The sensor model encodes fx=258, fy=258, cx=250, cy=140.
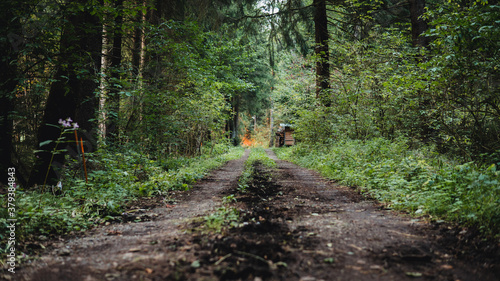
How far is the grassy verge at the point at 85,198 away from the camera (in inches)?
117

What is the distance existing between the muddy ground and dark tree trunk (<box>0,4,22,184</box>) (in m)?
2.62

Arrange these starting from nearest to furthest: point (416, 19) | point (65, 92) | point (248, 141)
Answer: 1. point (65, 92)
2. point (416, 19)
3. point (248, 141)

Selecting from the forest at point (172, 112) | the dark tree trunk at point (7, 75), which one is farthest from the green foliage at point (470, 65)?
the dark tree trunk at point (7, 75)

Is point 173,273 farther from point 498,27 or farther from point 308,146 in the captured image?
point 308,146

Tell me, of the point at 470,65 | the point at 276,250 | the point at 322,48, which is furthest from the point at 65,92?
the point at 322,48

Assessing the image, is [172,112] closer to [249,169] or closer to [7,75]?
[249,169]

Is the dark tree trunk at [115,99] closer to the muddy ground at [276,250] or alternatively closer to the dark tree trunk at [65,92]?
the dark tree trunk at [65,92]

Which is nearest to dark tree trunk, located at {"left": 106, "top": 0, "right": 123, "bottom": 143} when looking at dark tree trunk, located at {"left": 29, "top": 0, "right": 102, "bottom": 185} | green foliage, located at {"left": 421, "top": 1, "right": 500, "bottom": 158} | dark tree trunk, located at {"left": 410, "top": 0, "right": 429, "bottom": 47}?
dark tree trunk, located at {"left": 29, "top": 0, "right": 102, "bottom": 185}

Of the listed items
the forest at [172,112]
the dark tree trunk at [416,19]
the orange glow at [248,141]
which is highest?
the dark tree trunk at [416,19]

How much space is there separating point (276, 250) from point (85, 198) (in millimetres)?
3312

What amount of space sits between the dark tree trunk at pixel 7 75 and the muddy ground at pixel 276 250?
2.62 m

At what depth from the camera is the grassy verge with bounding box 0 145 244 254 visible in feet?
9.78

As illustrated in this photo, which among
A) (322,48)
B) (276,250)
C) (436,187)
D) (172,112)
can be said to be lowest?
(276,250)

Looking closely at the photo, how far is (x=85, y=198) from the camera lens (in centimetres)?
406
